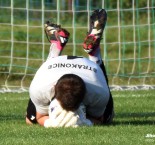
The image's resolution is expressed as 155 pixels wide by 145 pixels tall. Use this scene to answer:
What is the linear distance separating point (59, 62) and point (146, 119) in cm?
165

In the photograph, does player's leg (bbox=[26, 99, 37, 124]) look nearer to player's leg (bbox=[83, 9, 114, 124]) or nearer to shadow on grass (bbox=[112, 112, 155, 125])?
player's leg (bbox=[83, 9, 114, 124])

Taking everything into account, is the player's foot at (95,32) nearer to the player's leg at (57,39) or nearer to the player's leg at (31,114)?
the player's leg at (57,39)

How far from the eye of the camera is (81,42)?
58.7 ft

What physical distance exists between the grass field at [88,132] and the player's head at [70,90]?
0.88ft

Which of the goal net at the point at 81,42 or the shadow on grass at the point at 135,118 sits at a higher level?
the shadow on grass at the point at 135,118

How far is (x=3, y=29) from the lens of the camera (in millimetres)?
19359

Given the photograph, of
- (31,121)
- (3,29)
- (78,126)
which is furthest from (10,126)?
(3,29)

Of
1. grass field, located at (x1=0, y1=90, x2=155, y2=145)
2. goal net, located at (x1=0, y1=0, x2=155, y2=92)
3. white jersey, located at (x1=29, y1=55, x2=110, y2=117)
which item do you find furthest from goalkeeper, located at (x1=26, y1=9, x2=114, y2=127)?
goal net, located at (x1=0, y1=0, x2=155, y2=92)

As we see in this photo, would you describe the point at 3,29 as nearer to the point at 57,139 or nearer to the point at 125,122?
the point at 125,122

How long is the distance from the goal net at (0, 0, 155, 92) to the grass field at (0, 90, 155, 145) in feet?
14.1

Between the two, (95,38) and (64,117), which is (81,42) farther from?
(64,117)

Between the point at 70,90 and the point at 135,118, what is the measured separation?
2.02 meters

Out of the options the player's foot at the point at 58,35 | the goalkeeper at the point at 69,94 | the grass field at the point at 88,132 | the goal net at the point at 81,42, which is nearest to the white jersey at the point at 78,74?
the goalkeeper at the point at 69,94

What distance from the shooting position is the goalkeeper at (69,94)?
8898 mm
